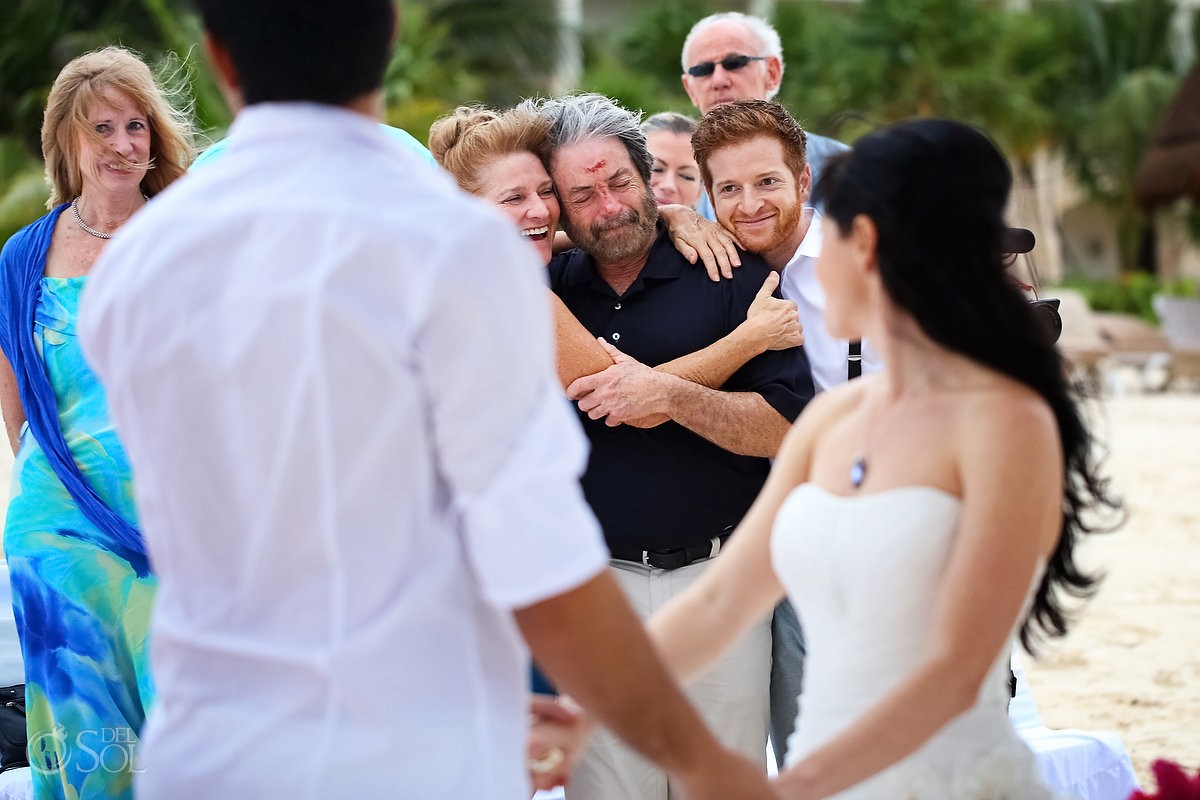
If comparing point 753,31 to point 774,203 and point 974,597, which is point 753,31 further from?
point 974,597

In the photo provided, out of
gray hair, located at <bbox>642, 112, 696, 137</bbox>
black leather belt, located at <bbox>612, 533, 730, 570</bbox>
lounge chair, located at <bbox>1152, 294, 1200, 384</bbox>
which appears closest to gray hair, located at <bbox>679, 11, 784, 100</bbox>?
gray hair, located at <bbox>642, 112, 696, 137</bbox>

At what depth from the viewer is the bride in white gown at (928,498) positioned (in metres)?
1.95

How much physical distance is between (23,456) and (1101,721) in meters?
4.09

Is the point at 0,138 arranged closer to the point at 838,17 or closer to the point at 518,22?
the point at 518,22

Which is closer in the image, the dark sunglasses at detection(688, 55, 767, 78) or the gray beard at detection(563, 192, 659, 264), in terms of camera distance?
the gray beard at detection(563, 192, 659, 264)

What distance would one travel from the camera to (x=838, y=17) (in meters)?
30.9

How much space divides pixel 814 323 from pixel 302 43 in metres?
2.11

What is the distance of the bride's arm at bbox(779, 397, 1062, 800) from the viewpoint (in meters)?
1.92

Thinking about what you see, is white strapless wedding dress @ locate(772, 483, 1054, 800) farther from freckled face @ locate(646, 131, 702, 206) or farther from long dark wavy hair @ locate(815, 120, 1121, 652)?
freckled face @ locate(646, 131, 702, 206)

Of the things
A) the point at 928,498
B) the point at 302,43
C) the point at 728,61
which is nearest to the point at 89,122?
the point at 728,61

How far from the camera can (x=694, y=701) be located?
3168mm

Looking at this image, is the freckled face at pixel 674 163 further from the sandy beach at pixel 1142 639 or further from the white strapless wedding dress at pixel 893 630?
the white strapless wedding dress at pixel 893 630

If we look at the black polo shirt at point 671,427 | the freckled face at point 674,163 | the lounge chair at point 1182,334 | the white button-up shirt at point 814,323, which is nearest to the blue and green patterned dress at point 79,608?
the black polo shirt at point 671,427

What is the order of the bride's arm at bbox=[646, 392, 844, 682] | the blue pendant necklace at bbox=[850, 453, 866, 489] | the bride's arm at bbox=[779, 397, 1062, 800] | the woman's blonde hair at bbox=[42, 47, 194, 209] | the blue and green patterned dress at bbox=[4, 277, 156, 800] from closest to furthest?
the bride's arm at bbox=[779, 397, 1062, 800], the blue pendant necklace at bbox=[850, 453, 866, 489], the bride's arm at bbox=[646, 392, 844, 682], the blue and green patterned dress at bbox=[4, 277, 156, 800], the woman's blonde hair at bbox=[42, 47, 194, 209]
